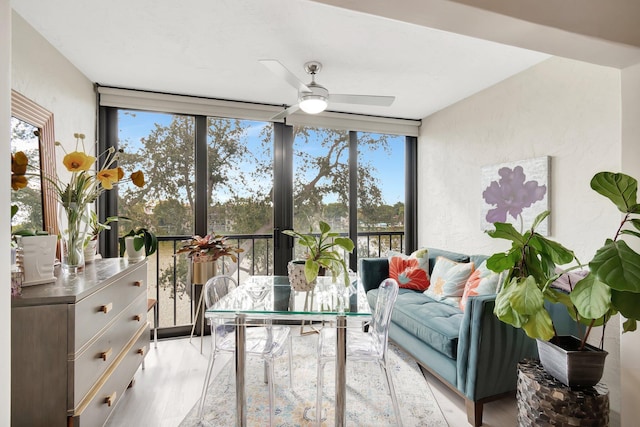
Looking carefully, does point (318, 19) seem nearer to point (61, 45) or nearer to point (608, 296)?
point (61, 45)

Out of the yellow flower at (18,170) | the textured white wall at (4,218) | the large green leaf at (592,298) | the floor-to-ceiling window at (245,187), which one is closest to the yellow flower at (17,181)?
the yellow flower at (18,170)

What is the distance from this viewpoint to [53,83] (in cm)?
224

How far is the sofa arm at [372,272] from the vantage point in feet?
11.2

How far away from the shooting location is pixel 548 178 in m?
Answer: 2.50

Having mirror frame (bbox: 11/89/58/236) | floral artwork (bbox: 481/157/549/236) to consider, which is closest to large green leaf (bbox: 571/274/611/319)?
floral artwork (bbox: 481/157/549/236)

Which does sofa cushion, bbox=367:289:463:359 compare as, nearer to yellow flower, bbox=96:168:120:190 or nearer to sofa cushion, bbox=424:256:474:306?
sofa cushion, bbox=424:256:474:306

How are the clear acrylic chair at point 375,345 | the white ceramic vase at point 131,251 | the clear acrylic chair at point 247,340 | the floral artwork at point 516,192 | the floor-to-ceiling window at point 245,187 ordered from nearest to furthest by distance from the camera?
the clear acrylic chair at point 375,345 → the clear acrylic chair at point 247,340 → the white ceramic vase at point 131,251 → the floral artwork at point 516,192 → the floor-to-ceiling window at point 245,187

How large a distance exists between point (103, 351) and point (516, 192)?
10.4 ft

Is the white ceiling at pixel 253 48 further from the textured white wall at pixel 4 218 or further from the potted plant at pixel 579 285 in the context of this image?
the potted plant at pixel 579 285

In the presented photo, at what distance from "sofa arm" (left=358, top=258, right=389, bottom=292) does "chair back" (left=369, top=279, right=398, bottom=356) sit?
1.32 metres

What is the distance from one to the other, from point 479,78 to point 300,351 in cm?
296

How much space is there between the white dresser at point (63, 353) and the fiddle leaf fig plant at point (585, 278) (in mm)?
1891

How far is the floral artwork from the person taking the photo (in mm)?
2547

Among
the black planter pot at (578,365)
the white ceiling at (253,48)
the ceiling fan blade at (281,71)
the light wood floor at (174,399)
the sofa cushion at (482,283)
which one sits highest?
the white ceiling at (253,48)
